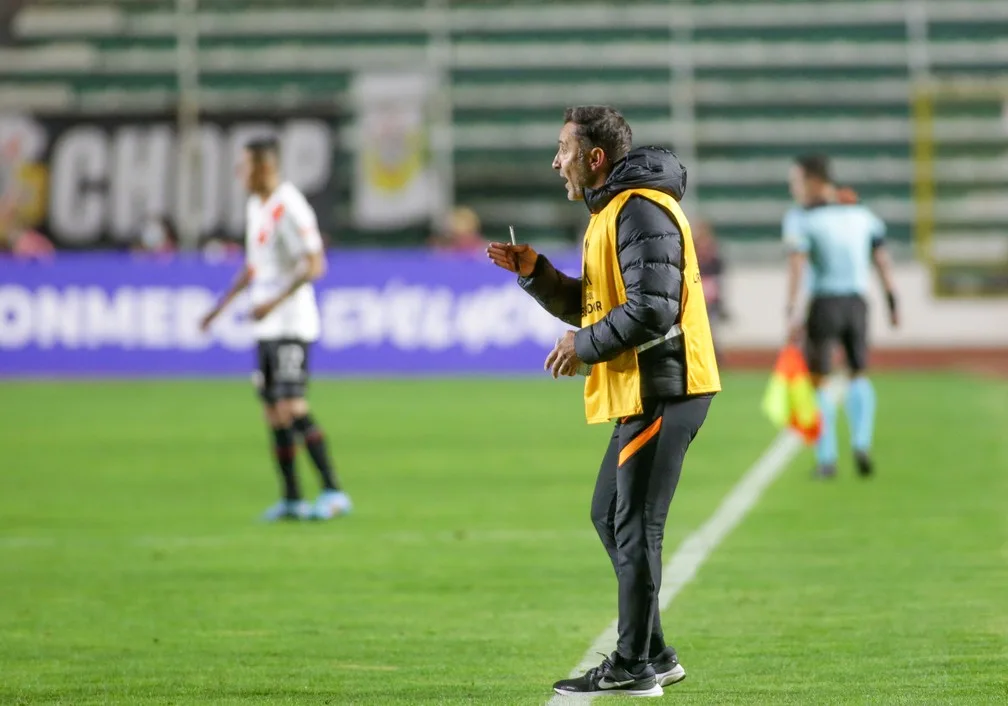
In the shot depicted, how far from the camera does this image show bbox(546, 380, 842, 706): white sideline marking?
703cm

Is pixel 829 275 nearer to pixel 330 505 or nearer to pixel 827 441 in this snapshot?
pixel 827 441

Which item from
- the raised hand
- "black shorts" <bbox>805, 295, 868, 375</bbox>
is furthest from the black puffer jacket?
"black shorts" <bbox>805, 295, 868, 375</bbox>

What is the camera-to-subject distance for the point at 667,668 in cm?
631

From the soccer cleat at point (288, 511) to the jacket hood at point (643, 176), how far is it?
5.54 meters

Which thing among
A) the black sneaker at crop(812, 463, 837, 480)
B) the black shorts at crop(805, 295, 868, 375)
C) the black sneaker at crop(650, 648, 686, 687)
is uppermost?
the black shorts at crop(805, 295, 868, 375)

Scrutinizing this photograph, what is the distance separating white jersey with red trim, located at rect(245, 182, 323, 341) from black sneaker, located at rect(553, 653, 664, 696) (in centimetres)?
540

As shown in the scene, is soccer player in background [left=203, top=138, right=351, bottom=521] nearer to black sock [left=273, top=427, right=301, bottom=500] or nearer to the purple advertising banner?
black sock [left=273, top=427, right=301, bottom=500]

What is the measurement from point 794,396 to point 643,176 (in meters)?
8.15

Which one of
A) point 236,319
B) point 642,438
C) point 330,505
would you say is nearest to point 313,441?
point 330,505

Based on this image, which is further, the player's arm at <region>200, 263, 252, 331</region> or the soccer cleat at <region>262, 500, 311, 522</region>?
the player's arm at <region>200, 263, 252, 331</region>

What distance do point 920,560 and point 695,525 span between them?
66.4 inches

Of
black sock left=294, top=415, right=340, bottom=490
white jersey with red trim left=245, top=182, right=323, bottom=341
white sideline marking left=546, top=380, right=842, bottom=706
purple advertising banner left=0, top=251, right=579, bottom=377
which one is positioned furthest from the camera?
purple advertising banner left=0, top=251, right=579, bottom=377

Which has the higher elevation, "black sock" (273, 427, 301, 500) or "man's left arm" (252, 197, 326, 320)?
"man's left arm" (252, 197, 326, 320)

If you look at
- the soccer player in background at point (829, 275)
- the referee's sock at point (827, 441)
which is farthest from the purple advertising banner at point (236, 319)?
the referee's sock at point (827, 441)
